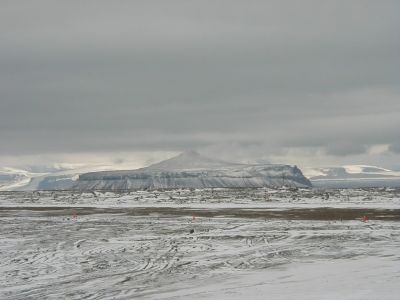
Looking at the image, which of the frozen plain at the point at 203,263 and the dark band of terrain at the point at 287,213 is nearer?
the frozen plain at the point at 203,263

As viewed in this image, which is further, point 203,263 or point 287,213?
point 287,213

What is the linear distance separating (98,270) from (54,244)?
925 centimetres

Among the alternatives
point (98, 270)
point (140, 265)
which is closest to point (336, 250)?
point (140, 265)

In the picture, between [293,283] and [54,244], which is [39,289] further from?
[54,244]

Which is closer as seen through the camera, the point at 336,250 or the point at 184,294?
the point at 184,294

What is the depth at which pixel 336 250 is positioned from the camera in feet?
82.6

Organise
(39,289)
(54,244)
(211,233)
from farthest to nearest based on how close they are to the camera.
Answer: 1. (211,233)
2. (54,244)
3. (39,289)

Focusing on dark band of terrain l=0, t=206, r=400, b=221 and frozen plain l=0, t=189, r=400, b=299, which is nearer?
frozen plain l=0, t=189, r=400, b=299

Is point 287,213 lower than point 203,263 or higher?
higher

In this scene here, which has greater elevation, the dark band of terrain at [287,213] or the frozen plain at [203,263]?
the dark band of terrain at [287,213]

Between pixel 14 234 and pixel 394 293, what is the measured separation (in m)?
26.4

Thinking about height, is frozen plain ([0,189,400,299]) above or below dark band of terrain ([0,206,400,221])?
below

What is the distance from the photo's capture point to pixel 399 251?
2431 centimetres

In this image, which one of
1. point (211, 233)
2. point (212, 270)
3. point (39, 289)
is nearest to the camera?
point (39, 289)
